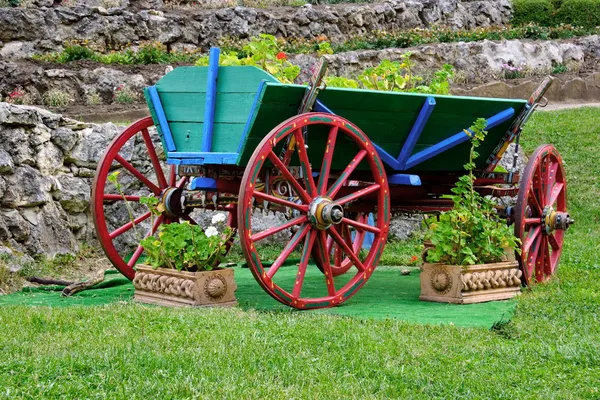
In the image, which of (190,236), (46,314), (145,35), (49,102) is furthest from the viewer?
(145,35)

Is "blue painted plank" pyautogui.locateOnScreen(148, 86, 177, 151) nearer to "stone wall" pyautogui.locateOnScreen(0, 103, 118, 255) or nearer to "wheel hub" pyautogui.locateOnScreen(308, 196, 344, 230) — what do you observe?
"wheel hub" pyautogui.locateOnScreen(308, 196, 344, 230)

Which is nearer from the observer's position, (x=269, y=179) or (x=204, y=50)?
(x=269, y=179)

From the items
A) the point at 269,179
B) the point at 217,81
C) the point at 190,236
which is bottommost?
the point at 190,236

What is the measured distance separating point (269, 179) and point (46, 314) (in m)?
1.62

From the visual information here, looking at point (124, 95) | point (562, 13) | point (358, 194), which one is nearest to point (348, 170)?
point (358, 194)

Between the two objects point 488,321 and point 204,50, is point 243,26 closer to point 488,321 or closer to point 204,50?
point 204,50

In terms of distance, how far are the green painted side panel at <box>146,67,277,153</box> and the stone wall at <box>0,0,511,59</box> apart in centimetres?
962

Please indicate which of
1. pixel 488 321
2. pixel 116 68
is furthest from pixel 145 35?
pixel 488 321

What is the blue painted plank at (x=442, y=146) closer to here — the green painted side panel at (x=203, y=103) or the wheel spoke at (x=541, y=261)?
the wheel spoke at (x=541, y=261)

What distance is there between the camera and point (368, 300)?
19.6 feet

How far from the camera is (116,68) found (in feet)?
43.3

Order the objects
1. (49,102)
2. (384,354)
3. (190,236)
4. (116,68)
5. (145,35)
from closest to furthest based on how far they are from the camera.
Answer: (384,354) < (190,236) < (49,102) < (116,68) < (145,35)

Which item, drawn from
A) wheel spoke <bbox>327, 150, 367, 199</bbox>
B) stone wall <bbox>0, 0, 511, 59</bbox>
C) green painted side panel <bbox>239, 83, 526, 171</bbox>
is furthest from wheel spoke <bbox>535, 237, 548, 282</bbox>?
stone wall <bbox>0, 0, 511, 59</bbox>

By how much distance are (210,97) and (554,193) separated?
295 cm
